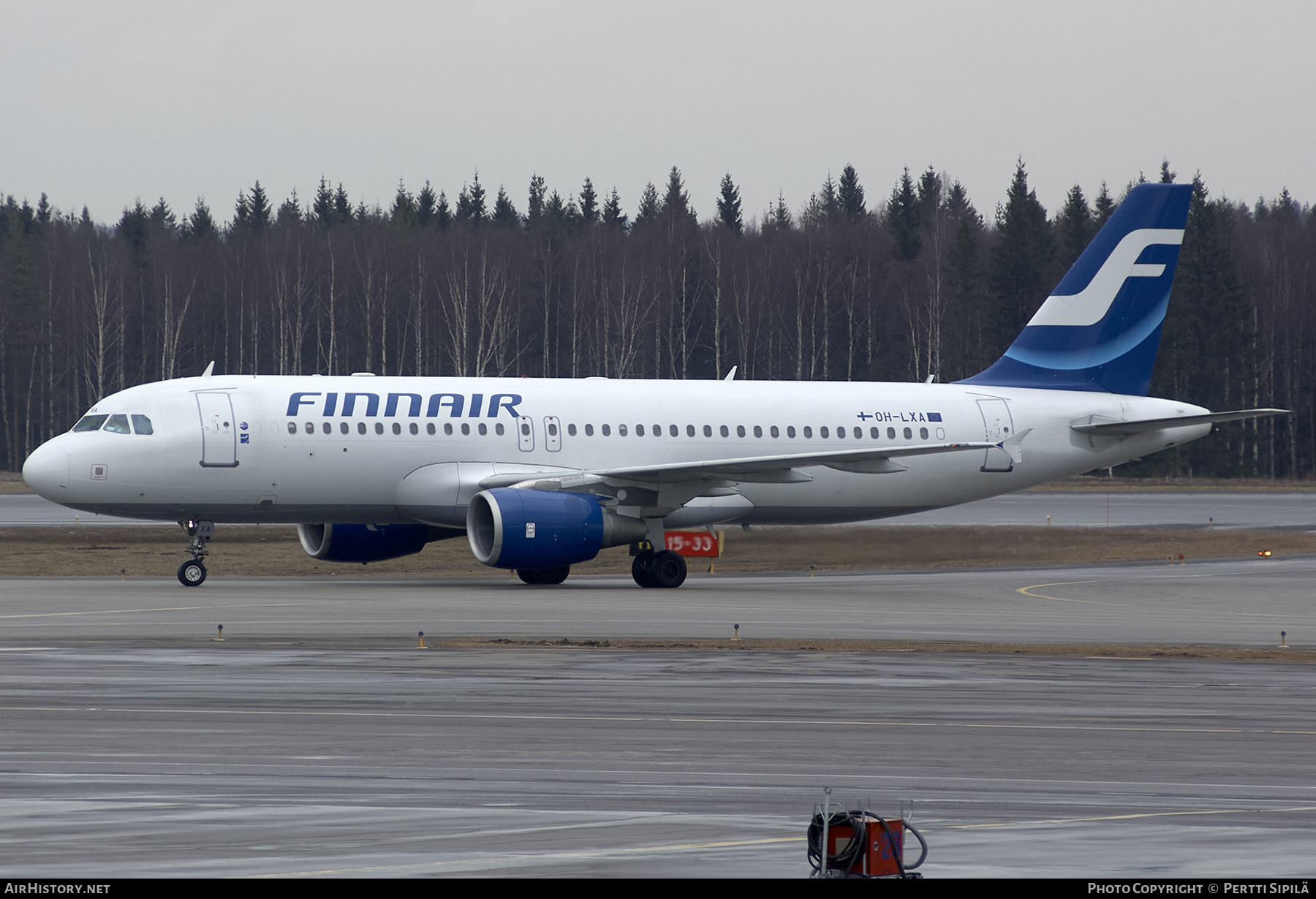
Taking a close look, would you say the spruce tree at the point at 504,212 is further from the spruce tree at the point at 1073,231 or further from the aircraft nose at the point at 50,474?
the aircraft nose at the point at 50,474

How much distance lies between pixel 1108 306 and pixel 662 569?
41.4ft

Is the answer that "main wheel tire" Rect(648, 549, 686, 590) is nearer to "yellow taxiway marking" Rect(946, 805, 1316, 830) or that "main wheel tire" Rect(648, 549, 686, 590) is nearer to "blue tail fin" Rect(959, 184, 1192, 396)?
"blue tail fin" Rect(959, 184, 1192, 396)

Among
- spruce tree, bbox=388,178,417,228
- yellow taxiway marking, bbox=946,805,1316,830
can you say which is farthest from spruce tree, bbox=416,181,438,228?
yellow taxiway marking, bbox=946,805,1316,830

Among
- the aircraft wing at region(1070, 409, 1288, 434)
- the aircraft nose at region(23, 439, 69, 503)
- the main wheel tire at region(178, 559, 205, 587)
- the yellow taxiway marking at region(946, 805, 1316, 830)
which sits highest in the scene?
the aircraft wing at region(1070, 409, 1288, 434)

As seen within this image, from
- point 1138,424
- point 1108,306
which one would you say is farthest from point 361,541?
point 1108,306

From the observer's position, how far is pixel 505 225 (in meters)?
128

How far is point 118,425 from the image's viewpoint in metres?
30.2

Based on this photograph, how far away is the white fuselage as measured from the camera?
30.1 m

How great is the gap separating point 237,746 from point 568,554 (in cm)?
1763

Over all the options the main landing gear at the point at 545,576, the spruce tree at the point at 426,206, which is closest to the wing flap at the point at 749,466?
the main landing gear at the point at 545,576

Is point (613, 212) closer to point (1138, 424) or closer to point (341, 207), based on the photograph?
point (341, 207)

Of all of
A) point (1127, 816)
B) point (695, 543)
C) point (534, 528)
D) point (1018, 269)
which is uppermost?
point (1018, 269)

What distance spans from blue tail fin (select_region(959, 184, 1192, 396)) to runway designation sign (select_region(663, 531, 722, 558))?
697 centimetres

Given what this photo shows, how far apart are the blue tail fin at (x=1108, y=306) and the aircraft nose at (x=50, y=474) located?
19.5 meters
